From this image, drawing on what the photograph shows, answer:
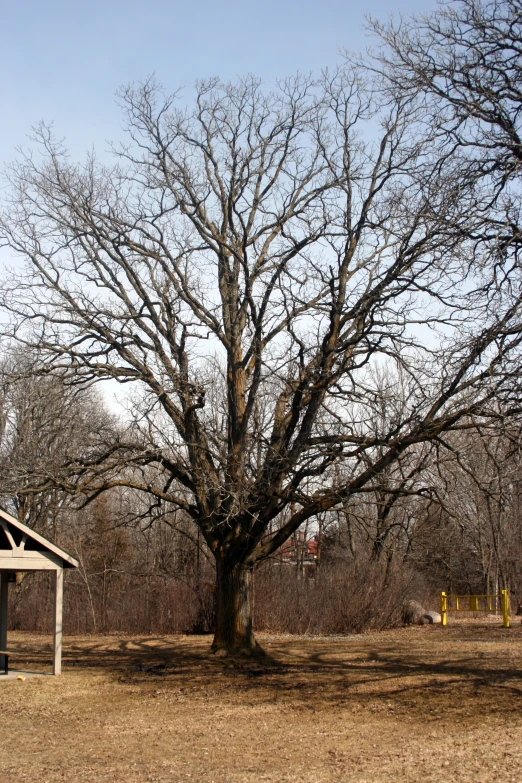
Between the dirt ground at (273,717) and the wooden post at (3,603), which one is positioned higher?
the wooden post at (3,603)

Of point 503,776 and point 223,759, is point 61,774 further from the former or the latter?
Answer: point 503,776

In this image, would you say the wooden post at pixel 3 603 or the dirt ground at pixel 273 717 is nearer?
the dirt ground at pixel 273 717

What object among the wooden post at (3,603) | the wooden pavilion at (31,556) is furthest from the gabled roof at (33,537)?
the wooden post at (3,603)

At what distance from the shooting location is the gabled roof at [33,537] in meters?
13.9

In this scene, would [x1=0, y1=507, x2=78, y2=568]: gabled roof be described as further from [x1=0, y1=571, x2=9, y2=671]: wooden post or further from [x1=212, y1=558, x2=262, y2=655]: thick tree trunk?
[x1=212, y1=558, x2=262, y2=655]: thick tree trunk

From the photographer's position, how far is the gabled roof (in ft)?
45.5

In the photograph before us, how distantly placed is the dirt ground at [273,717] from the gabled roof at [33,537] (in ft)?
6.90

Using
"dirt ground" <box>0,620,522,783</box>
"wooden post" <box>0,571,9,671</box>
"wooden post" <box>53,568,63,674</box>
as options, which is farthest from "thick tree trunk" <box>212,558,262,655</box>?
"wooden post" <box>0,571,9,671</box>

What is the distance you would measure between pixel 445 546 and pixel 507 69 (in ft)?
77.3

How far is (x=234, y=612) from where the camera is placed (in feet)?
52.9

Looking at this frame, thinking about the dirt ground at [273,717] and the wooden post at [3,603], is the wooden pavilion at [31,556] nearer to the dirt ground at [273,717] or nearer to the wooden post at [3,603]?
the wooden post at [3,603]

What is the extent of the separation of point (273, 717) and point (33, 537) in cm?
584

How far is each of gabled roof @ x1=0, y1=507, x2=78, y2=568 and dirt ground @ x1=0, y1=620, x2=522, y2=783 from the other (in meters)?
2.10

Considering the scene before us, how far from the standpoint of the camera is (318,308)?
15883 mm
